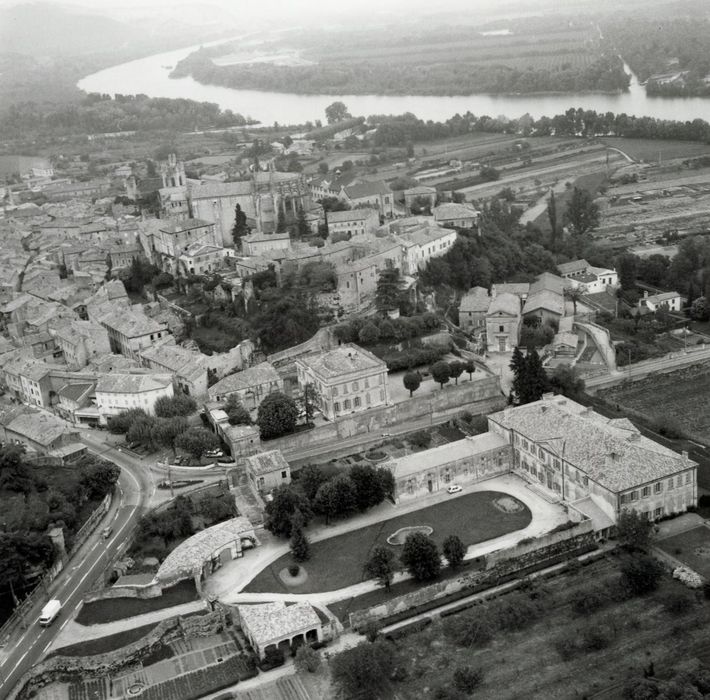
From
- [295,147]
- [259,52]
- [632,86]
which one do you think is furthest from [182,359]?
[259,52]

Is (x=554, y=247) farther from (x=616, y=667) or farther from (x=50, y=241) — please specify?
(x=616, y=667)

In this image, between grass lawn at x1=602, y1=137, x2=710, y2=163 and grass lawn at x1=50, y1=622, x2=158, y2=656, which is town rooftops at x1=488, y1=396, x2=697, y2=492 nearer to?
grass lawn at x1=50, y1=622, x2=158, y2=656

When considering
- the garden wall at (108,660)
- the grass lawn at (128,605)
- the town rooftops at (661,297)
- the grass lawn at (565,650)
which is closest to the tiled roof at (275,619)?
the garden wall at (108,660)

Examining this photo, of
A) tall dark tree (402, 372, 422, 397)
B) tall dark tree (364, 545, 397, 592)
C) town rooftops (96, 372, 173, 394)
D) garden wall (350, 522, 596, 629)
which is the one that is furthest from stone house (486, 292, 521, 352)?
tall dark tree (364, 545, 397, 592)

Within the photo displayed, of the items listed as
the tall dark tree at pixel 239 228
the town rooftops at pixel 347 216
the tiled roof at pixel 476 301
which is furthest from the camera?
the tall dark tree at pixel 239 228

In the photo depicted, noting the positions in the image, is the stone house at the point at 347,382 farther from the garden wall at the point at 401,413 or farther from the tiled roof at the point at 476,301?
the tiled roof at the point at 476,301

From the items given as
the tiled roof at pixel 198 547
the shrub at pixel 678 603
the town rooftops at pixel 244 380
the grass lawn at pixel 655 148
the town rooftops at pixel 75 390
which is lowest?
the shrub at pixel 678 603
